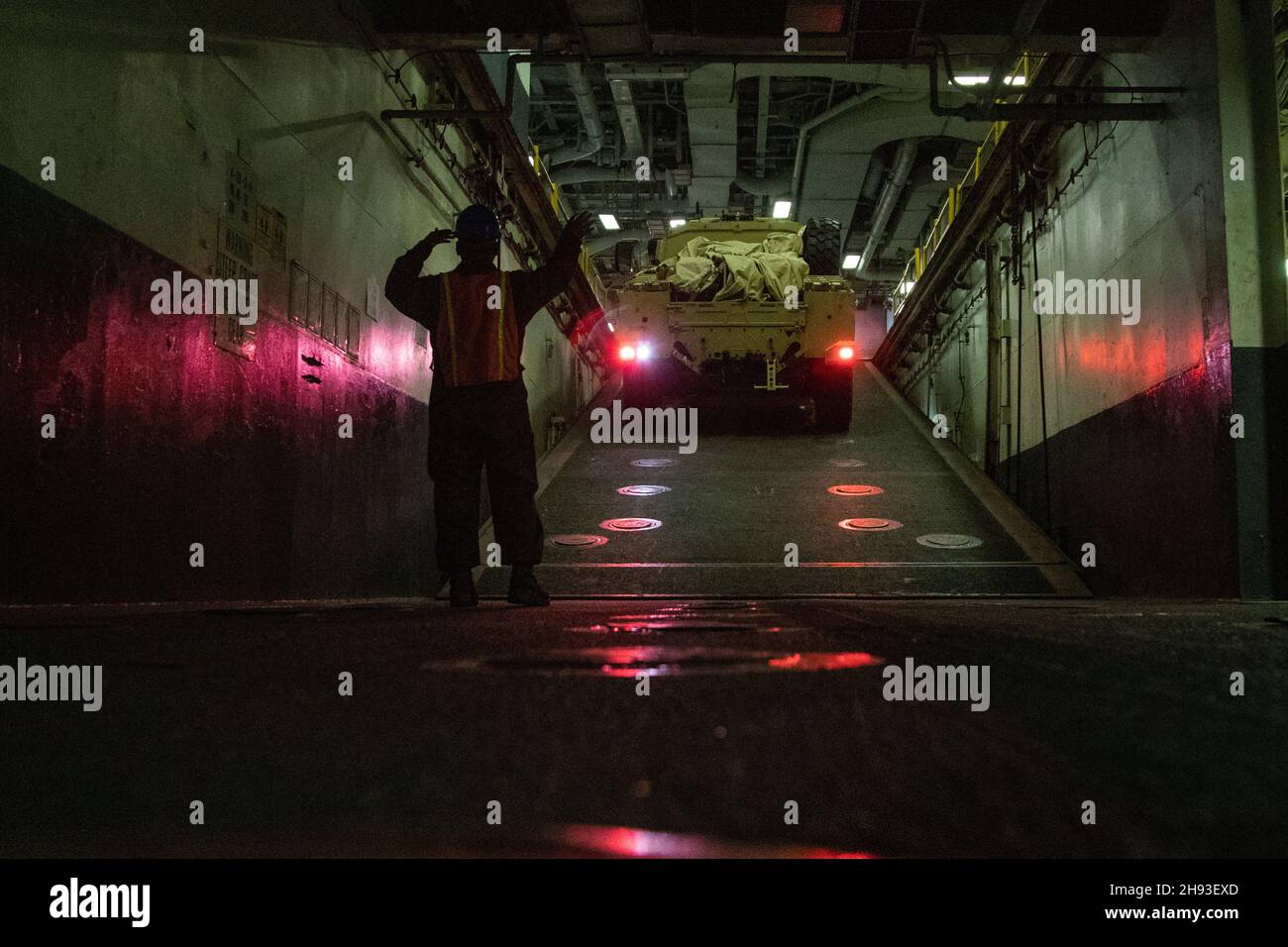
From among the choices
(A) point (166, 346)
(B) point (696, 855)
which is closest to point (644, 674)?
(B) point (696, 855)

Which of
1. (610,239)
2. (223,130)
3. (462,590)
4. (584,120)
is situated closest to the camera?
(462,590)

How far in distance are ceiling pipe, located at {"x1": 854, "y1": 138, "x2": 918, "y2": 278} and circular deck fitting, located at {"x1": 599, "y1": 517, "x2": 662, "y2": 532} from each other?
1304cm

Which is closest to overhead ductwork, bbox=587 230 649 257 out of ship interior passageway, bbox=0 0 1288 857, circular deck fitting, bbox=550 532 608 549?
ship interior passageway, bbox=0 0 1288 857

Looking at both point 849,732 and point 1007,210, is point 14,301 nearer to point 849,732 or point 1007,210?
point 849,732

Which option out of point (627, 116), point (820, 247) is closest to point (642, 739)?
point (820, 247)

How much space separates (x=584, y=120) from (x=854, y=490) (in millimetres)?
10351

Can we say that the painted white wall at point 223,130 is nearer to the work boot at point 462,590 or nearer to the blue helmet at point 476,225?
the blue helmet at point 476,225

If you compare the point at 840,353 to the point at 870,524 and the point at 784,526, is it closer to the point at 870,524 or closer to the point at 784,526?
the point at 870,524

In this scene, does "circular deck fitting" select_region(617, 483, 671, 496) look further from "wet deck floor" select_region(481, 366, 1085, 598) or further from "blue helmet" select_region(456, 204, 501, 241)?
"blue helmet" select_region(456, 204, 501, 241)

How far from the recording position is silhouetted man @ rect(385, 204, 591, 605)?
4.58 metres

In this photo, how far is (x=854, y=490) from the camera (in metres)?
9.34

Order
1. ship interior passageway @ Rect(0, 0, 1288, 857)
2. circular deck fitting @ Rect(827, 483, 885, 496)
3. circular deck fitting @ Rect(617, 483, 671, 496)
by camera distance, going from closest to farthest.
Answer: ship interior passageway @ Rect(0, 0, 1288, 857)
circular deck fitting @ Rect(827, 483, 885, 496)
circular deck fitting @ Rect(617, 483, 671, 496)

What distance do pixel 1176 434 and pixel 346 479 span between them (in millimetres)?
6012

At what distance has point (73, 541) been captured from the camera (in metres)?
3.74
